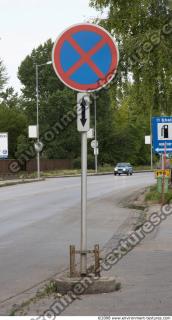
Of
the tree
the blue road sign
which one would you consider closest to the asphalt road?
the blue road sign

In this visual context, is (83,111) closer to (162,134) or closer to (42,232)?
(42,232)

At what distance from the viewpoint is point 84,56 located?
25.7 feet

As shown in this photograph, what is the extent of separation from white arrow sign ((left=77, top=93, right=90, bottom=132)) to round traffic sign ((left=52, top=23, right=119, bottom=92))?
199 millimetres

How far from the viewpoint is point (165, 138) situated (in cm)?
2370

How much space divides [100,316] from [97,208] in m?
16.9

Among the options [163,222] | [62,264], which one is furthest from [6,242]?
[163,222]

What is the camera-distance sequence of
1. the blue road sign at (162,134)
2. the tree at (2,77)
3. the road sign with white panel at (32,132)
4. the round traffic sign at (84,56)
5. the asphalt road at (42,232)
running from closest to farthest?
the round traffic sign at (84,56)
the asphalt road at (42,232)
the blue road sign at (162,134)
the road sign with white panel at (32,132)
the tree at (2,77)

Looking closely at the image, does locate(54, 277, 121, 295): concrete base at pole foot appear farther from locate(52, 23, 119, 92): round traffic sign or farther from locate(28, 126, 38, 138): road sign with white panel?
locate(28, 126, 38, 138): road sign with white panel

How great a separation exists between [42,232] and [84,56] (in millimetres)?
9048

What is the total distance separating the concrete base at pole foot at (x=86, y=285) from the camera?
7878 millimetres

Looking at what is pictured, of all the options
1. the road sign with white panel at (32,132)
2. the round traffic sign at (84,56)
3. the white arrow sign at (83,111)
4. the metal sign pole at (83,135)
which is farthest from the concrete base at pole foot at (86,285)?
the road sign with white panel at (32,132)

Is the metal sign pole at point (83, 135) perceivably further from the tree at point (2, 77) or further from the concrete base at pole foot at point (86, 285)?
the tree at point (2, 77)

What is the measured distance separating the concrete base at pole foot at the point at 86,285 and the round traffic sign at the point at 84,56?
2.14m

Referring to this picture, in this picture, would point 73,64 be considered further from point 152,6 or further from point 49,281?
point 152,6
